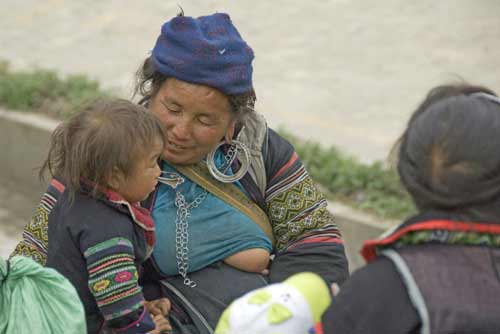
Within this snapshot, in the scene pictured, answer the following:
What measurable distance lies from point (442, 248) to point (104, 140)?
99 centimetres

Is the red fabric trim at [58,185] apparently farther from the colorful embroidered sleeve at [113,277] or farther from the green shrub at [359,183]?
the green shrub at [359,183]

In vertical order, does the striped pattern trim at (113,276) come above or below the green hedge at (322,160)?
above

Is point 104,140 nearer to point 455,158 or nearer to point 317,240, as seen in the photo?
point 317,240

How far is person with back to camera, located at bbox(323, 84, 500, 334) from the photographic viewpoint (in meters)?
2.13

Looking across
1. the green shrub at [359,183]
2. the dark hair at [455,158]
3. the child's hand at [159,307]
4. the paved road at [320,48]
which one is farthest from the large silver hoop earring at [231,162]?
the paved road at [320,48]

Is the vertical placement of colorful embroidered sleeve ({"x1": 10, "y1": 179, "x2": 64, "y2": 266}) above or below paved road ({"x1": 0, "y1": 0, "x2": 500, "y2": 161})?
above

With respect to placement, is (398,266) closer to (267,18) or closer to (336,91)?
(336,91)

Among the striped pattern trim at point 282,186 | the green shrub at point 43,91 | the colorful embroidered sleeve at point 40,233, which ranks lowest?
the green shrub at point 43,91

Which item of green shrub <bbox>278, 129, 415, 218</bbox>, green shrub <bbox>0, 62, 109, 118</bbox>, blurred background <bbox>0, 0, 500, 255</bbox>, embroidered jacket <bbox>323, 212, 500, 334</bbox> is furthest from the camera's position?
blurred background <bbox>0, 0, 500, 255</bbox>

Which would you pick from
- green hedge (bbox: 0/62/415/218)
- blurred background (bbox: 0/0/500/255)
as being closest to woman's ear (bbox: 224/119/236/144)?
green hedge (bbox: 0/62/415/218)

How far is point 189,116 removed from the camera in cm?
304

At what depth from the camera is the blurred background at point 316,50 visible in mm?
6691

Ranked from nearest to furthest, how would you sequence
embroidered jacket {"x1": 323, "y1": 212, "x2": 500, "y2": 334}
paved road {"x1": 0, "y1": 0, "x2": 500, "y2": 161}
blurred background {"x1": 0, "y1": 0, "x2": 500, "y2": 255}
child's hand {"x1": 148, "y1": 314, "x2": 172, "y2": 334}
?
1. embroidered jacket {"x1": 323, "y1": 212, "x2": 500, "y2": 334}
2. child's hand {"x1": 148, "y1": 314, "x2": 172, "y2": 334}
3. blurred background {"x1": 0, "y1": 0, "x2": 500, "y2": 255}
4. paved road {"x1": 0, "y1": 0, "x2": 500, "y2": 161}

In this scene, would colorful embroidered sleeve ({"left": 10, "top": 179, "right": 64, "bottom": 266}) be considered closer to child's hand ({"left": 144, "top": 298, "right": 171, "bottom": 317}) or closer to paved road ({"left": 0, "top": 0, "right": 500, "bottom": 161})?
child's hand ({"left": 144, "top": 298, "right": 171, "bottom": 317})
